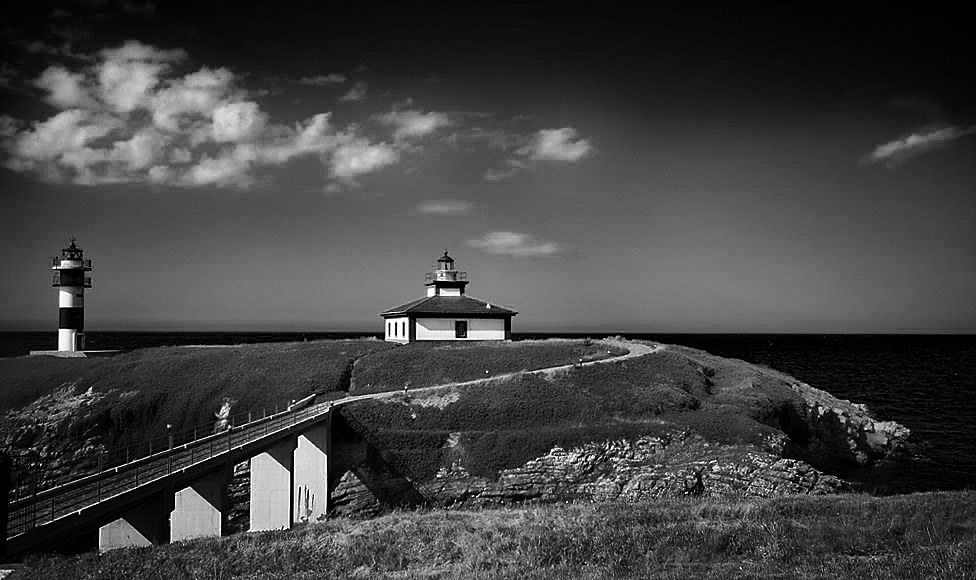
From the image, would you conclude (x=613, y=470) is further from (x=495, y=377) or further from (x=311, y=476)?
(x=311, y=476)

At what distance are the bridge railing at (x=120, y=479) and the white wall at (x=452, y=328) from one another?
23.2 meters

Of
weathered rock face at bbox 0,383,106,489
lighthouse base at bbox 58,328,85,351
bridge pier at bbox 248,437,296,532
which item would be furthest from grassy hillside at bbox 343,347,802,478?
lighthouse base at bbox 58,328,85,351

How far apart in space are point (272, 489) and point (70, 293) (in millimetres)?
39122

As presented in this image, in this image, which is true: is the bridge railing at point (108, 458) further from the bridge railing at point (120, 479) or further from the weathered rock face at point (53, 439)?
the bridge railing at point (120, 479)

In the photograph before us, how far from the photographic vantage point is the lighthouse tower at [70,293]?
5703 cm

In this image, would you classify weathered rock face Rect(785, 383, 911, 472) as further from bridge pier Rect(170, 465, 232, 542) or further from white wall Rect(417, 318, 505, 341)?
bridge pier Rect(170, 465, 232, 542)

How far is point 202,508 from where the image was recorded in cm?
2519

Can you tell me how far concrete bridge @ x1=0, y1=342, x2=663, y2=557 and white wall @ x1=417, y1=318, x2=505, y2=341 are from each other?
528 inches

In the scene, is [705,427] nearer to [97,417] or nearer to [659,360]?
[659,360]

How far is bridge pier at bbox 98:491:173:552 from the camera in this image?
21.1 metres

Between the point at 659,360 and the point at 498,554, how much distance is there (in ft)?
120

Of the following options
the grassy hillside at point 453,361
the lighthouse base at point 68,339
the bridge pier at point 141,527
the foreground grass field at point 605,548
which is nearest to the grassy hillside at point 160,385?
the grassy hillside at point 453,361

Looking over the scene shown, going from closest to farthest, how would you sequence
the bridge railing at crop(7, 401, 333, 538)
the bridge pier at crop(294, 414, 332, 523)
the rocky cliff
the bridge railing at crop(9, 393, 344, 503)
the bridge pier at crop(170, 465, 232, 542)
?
the bridge railing at crop(7, 401, 333, 538) → the bridge pier at crop(170, 465, 232, 542) → the bridge pier at crop(294, 414, 332, 523) → the rocky cliff → the bridge railing at crop(9, 393, 344, 503)

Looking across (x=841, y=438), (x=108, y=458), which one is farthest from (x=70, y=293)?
(x=841, y=438)
